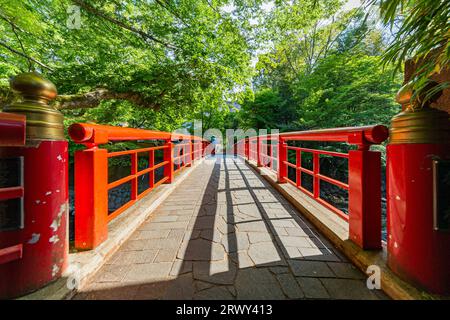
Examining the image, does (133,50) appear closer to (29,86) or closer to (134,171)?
(134,171)

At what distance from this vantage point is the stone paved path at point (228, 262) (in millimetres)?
1253

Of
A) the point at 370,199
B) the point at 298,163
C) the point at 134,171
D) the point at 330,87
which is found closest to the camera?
the point at 370,199

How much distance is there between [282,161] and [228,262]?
276 centimetres

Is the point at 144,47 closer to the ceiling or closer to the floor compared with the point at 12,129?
closer to the ceiling

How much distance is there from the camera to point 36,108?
3.84 ft

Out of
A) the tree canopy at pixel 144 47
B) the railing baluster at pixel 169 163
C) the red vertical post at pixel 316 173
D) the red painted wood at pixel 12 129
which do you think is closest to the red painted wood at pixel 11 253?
the red painted wood at pixel 12 129

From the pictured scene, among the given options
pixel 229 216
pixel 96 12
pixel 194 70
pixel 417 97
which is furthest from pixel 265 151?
pixel 96 12

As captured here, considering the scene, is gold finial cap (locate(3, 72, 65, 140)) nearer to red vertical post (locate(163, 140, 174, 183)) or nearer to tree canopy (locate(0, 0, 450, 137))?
red vertical post (locate(163, 140, 174, 183))

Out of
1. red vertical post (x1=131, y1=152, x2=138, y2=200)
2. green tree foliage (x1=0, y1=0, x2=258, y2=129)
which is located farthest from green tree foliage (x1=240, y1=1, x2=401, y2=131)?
red vertical post (x1=131, y1=152, x2=138, y2=200)

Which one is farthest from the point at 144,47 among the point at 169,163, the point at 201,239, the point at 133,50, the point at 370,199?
the point at 370,199

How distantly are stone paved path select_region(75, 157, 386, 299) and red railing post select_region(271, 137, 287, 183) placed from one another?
4.23 feet

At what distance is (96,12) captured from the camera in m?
4.78

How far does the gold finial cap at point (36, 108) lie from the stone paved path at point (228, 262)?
1.03 meters
